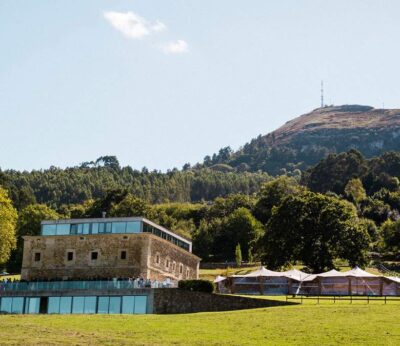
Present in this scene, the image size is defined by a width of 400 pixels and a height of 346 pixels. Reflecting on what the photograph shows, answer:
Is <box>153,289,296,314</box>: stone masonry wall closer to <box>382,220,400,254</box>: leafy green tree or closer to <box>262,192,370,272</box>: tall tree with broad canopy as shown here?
<box>262,192,370,272</box>: tall tree with broad canopy

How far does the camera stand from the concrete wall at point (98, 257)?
61.7 meters

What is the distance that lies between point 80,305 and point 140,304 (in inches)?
194

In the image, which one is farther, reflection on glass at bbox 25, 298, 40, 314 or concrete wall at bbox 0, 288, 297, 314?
reflection on glass at bbox 25, 298, 40, 314

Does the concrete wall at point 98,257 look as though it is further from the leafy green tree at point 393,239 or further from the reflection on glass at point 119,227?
the leafy green tree at point 393,239

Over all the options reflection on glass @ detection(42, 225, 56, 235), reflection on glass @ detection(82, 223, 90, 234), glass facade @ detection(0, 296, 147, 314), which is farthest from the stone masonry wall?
reflection on glass @ detection(42, 225, 56, 235)

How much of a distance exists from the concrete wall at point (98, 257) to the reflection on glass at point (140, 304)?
6142 millimetres

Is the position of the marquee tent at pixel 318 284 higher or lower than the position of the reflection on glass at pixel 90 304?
higher

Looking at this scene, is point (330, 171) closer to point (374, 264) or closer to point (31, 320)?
point (374, 264)

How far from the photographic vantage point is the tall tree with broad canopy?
78.3 m

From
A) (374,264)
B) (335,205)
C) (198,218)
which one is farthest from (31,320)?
(198,218)

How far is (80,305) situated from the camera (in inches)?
2200

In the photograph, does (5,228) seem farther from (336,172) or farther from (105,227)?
(336,172)

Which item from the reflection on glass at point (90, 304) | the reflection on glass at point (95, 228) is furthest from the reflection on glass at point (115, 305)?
the reflection on glass at point (95, 228)

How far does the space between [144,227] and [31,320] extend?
20751mm
